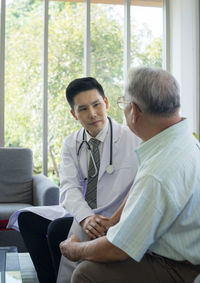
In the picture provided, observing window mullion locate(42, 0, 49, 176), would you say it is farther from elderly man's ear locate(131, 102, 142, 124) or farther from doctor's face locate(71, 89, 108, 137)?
elderly man's ear locate(131, 102, 142, 124)

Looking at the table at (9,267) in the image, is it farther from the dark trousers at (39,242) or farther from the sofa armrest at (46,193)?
the sofa armrest at (46,193)

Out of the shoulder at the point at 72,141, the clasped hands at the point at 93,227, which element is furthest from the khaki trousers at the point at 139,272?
the shoulder at the point at 72,141

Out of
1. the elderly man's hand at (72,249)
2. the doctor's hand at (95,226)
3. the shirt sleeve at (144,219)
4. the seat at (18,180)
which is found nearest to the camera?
the shirt sleeve at (144,219)

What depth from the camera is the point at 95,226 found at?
188cm

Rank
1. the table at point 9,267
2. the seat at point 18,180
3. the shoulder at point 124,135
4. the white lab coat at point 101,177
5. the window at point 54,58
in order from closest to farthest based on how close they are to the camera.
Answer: the table at point 9,267
the white lab coat at point 101,177
the shoulder at point 124,135
the seat at point 18,180
the window at point 54,58

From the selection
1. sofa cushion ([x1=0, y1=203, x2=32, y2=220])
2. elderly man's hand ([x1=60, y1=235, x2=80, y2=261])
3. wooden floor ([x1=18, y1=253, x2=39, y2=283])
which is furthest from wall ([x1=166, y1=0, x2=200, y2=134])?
elderly man's hand ([x1=60, y1=235, x2=80, y2=261])

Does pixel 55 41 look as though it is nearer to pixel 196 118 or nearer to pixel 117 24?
pixel 117 24

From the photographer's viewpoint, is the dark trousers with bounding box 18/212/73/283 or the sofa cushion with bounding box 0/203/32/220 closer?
the dark trousers with bounding box 18/212/73/283

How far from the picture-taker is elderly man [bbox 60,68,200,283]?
1226 millimetres

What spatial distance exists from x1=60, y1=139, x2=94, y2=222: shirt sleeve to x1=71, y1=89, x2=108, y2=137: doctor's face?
177 millimetres

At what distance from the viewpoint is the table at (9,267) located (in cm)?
196

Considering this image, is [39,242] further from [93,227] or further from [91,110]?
Result: [91,110]

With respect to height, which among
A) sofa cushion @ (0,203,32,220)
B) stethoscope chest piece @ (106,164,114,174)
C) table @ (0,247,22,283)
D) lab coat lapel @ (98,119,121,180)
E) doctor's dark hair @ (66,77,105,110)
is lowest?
table @ (0,247,22,283)

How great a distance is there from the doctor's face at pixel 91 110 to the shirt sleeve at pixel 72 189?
0.18 metres
